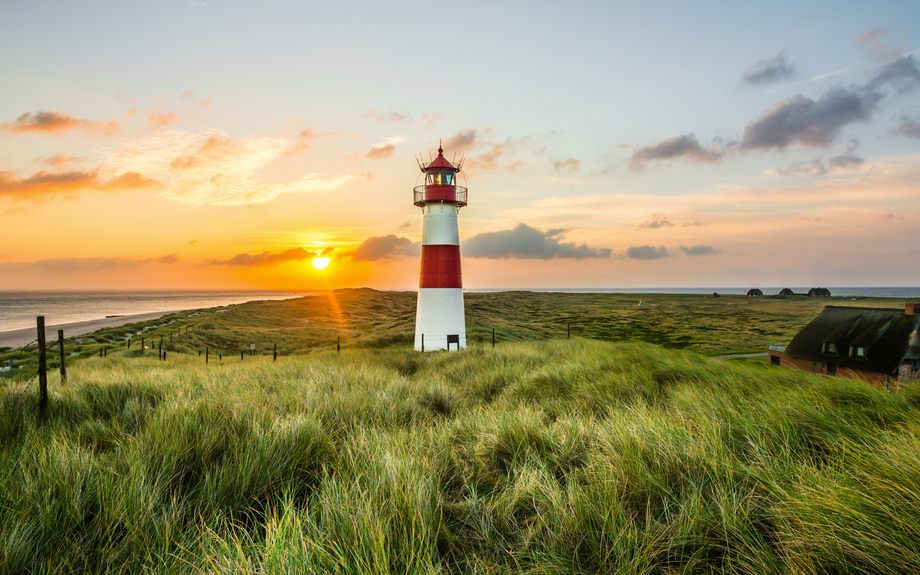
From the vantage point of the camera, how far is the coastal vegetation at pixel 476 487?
7.31 ft

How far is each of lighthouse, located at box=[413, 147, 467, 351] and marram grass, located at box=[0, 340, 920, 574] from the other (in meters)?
13.1

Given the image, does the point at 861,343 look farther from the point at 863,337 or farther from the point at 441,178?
the point at 441,178

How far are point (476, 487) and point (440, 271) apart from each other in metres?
15.2

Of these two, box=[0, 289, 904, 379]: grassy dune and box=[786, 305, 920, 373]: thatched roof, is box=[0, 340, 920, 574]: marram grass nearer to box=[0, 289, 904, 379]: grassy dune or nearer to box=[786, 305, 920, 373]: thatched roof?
box=[0, 289, 904, 379]: grassy dune

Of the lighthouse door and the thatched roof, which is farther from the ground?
the lighthouse door

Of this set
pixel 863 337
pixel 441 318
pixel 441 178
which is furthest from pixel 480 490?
pixel 863 337

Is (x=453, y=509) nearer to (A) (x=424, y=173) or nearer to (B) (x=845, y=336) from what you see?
(A) (x=424, y=173)

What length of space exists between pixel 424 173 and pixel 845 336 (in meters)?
27.2

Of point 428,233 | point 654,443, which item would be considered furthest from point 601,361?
point 428,233

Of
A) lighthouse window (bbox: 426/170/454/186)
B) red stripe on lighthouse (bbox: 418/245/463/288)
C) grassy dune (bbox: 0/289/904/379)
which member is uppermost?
lighthouse window (bbox: 426/170/454/186)

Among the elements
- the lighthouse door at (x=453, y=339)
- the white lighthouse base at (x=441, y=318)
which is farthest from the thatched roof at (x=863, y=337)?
the white lighthouse base at (x=441, y=318)

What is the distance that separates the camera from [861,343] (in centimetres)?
2405

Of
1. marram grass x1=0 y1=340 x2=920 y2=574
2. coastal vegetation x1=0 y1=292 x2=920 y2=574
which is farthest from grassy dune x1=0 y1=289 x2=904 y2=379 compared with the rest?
marram grass x1=0 y1=340 x2=920 y2=574

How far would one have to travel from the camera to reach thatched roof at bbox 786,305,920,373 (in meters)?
22.5
